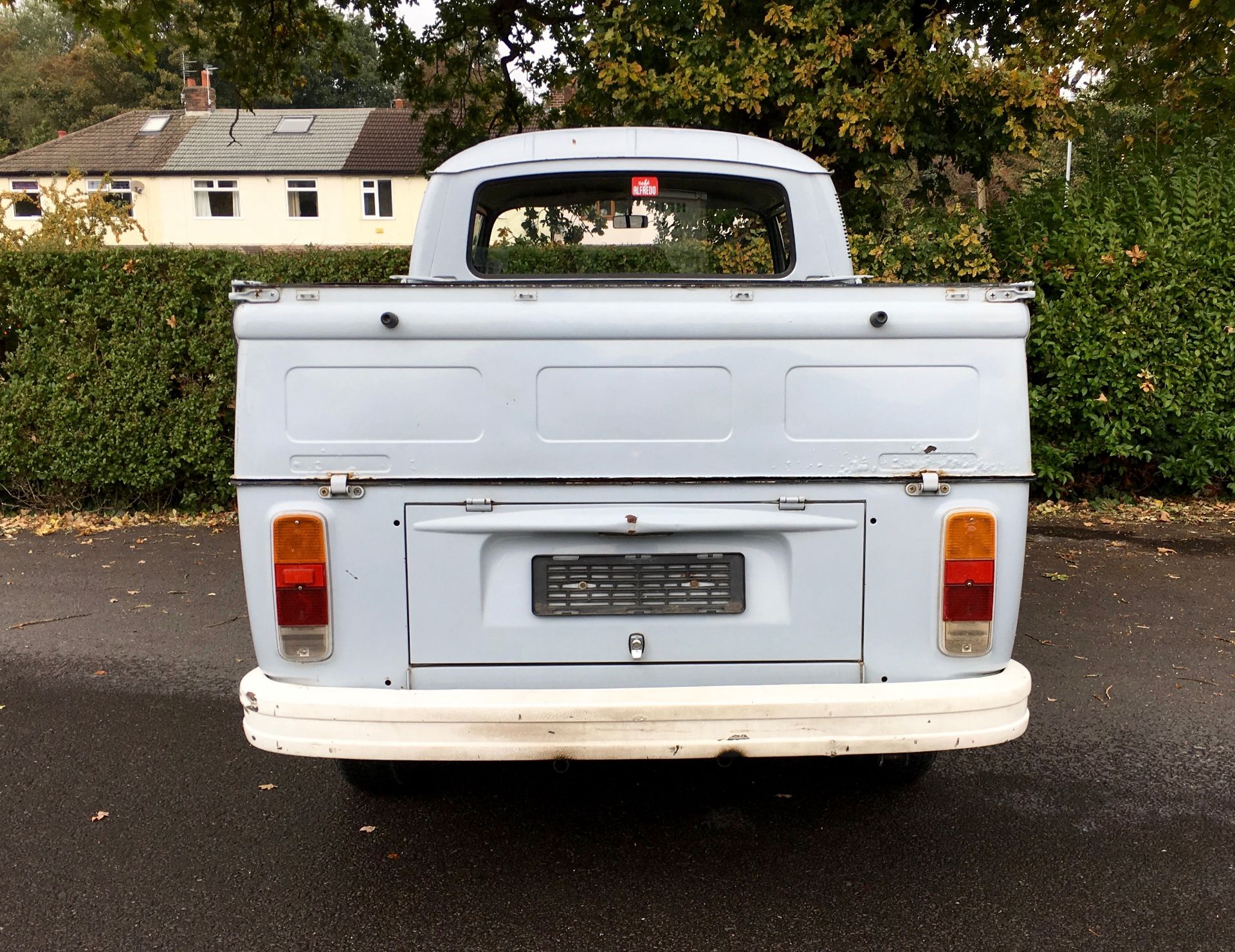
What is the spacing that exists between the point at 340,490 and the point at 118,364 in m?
5.73

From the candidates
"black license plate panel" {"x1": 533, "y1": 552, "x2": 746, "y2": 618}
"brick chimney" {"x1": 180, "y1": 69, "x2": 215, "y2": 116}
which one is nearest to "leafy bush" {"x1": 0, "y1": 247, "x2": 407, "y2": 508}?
"black license plate panel" {"x1": 533, "y1": 552, "x2": 746, "y2": 618}

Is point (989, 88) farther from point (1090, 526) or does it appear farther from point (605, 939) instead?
point (605, 939)

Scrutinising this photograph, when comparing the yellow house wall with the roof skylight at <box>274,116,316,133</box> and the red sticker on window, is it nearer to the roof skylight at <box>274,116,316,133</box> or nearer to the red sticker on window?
the roof skylight at <box>274,116,316,133</box>

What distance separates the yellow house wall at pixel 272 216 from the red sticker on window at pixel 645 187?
3373 cm

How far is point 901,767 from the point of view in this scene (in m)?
3.55

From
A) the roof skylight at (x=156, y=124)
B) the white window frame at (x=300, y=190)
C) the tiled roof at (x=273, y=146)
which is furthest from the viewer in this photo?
the roof skylight at (x=156, y=124)

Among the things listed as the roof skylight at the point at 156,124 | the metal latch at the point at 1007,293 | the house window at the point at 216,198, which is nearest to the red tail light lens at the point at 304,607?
the metal latch at the point at 1007,293

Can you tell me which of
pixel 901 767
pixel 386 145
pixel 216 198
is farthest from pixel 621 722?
pixel 216 198

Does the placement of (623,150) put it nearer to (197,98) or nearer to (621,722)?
(621,722)

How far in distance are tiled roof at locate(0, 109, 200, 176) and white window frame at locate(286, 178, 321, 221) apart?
16.6 ft

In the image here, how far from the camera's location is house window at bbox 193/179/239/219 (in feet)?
123

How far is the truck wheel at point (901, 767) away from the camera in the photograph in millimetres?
3479

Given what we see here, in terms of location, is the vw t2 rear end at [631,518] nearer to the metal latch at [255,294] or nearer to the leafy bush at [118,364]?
the metal latch at [255,294]

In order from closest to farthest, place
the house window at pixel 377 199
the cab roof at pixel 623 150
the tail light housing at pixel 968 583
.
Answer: the tail light housing at pixel 968 583 < the cab roof at pixel 623 150 < the house window at pixel 377 199
